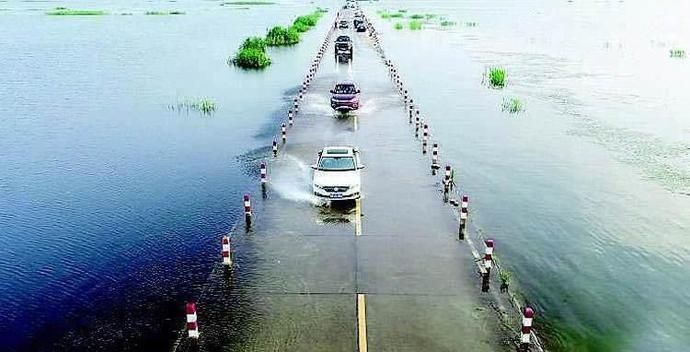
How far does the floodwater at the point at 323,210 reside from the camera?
1723cm

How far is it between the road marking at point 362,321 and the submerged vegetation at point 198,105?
29861 mm

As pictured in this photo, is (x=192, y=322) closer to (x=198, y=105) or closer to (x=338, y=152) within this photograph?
(x=338, y=152)

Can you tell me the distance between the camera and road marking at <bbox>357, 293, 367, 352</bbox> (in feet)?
49.5

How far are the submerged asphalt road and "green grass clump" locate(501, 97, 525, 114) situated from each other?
17859 millimetres

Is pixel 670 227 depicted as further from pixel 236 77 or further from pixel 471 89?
pixel 236 77

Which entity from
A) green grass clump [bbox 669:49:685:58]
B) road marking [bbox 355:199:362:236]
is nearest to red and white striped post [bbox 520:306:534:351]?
road marking [bbox 355:199:362:236]

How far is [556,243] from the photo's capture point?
23.1 m

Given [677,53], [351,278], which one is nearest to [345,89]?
[351,278]

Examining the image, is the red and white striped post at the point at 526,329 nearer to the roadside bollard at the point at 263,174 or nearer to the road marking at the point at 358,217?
the road marking at the point at 358,217

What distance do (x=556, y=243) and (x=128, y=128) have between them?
27.3 meters

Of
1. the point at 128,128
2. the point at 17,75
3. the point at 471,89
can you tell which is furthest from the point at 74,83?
the point at 471,89

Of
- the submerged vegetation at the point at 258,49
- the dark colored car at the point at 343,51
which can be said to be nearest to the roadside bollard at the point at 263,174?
the submerged vegetation at the point at 258,49

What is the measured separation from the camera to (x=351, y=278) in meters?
18.5

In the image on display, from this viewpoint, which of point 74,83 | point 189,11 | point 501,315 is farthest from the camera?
point 189,11
